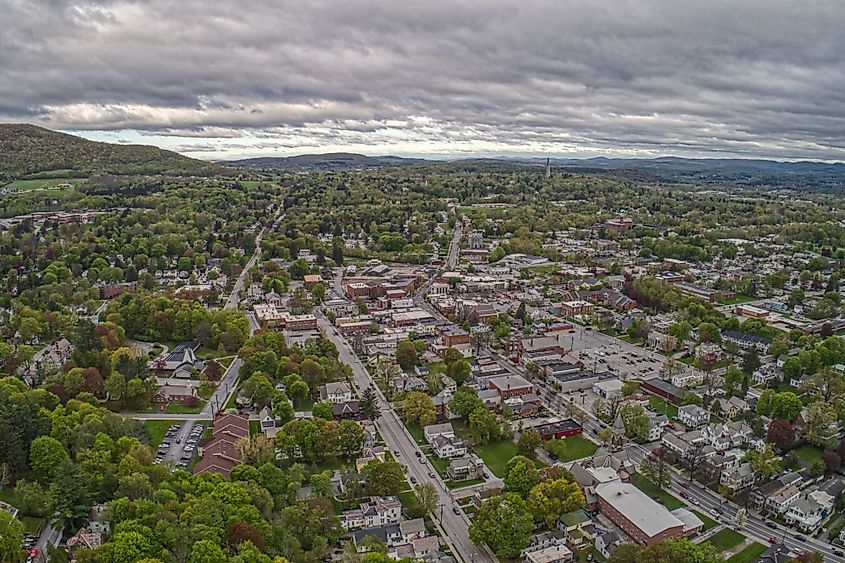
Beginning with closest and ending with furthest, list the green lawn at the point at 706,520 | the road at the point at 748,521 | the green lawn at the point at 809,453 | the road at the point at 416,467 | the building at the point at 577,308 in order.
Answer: the road at the point at 416,467 < the road at the point at 748,521 < the green lawn at the point at 706,520 < the green lawn at the point at 809,453 < the building at the point at 577,308

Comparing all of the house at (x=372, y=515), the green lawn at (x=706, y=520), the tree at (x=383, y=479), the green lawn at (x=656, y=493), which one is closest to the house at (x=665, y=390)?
the green lawn at (x=656, y=493)

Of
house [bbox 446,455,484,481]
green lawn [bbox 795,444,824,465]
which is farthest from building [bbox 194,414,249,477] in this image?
green lawn [bbox 795,444,824,465]

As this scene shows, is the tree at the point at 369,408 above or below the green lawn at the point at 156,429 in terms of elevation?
above

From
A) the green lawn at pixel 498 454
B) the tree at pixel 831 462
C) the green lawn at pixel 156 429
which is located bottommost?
the green lawn at pixel 156 429

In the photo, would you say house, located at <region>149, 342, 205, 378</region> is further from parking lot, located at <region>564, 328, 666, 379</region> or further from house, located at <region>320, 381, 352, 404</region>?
parking lot, located at <region>564, 328, 666, 379</region>

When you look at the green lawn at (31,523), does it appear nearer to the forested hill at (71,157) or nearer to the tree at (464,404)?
the tree at (464,404)

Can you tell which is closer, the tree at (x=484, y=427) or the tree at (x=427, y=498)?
the tree at (x=427, y=498)

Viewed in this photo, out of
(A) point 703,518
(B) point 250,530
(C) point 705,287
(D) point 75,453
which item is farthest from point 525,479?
(C) point 705,287
